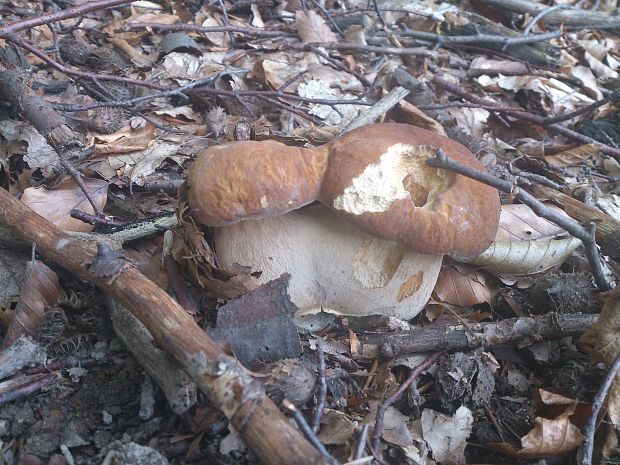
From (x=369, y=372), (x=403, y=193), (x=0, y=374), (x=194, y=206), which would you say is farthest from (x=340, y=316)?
(x=0, y=374)

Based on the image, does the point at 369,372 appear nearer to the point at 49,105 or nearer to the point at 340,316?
the point at 340,316

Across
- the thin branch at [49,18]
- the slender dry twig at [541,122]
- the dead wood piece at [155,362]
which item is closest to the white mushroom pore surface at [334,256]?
the dead wood piece at [155,362]

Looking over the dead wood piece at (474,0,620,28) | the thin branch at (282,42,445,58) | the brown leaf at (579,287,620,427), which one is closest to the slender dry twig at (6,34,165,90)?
the thin branch at (282,42,445,58)

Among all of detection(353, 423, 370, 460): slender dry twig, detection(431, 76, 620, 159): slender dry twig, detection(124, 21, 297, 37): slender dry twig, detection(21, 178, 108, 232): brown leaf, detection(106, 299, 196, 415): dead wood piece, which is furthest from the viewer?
detection(124, 21, 297, 37): slender dry twig

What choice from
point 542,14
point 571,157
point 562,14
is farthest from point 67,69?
point 562,14

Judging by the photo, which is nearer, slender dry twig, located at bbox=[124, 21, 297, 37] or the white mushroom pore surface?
the white mushroom pore surface

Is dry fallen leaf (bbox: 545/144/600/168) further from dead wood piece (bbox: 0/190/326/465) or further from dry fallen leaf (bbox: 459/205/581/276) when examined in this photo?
dead wood piece (bbox: 0/190/326/465)

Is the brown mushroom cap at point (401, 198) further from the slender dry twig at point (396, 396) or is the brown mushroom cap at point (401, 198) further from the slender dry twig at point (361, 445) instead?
the slender dry twig at point (361, 445)
